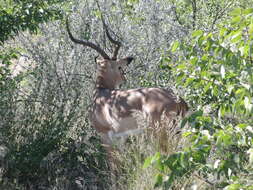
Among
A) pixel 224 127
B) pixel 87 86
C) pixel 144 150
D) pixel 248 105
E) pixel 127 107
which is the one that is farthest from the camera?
pixel 87 86

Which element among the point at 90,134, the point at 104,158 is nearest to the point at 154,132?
the point at 104,158

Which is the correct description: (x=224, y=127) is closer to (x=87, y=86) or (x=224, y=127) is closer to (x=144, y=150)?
(x=144, y=150)

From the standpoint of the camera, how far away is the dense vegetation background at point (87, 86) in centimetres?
353

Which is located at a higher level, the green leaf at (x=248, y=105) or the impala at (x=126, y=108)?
the impala at (x=126, y=108)

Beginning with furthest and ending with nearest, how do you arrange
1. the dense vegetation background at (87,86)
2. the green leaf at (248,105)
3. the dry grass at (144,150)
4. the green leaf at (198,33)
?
the dry grass at (144,150), the dense vegetation background at (87,86), the green leaf at (198,33), the green leaf at (248,105)

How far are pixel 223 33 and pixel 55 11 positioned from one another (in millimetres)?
2984

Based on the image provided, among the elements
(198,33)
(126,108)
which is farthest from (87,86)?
(198,33)

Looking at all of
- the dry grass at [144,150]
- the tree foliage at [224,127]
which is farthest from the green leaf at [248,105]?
the dry grass at [144,150]

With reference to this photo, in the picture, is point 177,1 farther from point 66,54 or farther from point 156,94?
point 156,94

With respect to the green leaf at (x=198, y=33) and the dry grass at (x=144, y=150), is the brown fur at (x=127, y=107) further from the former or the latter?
the green leaf at (x=198, y=33)

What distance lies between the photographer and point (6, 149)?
5590mm

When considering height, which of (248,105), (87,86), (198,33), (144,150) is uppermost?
(87,86)

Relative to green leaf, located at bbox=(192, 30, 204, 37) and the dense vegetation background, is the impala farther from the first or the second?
green leaf, located at bbox=(192, 30, 204, 37)

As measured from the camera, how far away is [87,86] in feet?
23.3
